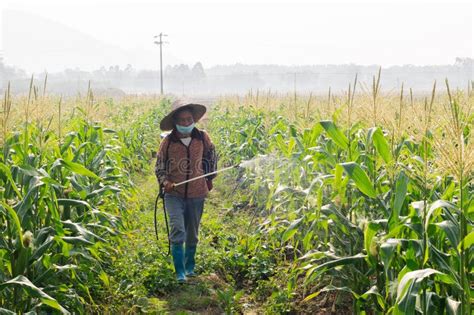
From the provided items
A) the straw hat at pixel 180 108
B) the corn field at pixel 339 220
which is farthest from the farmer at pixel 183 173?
the corn field at pixel 339 220

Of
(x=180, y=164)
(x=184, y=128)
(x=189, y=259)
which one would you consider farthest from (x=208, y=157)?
(x=189, y=259)

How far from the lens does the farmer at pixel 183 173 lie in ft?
18.0

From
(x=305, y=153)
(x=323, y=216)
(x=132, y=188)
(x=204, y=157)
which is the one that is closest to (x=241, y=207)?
(x=132, y=188)

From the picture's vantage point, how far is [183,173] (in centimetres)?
557

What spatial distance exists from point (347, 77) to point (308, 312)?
135721 millimetres

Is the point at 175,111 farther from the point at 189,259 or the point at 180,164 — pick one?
the point at 189,259

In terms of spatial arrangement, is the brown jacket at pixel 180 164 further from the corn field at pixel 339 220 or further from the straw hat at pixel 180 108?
the corn field at pixel 339 220

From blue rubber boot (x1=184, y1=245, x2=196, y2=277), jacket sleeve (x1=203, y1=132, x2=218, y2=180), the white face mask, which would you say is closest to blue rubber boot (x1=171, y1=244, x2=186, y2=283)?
blue rubber boot (x1=184, y1=245, x2=196, y2=277)

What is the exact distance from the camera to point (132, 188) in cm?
668

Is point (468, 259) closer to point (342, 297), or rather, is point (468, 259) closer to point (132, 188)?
Result: point (342, 297)

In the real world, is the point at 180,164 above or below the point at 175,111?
below

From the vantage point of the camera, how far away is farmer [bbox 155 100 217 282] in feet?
18.0

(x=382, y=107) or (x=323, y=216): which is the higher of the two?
(x=382, y=107)

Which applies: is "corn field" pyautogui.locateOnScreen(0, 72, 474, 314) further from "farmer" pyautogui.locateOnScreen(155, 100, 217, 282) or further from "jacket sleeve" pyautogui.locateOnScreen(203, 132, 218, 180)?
"jacket sleeve" pyautogui.locateOnScreen(203, 132, 218, 180)
